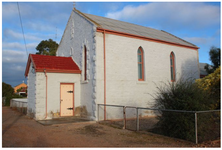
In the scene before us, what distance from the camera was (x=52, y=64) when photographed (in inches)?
564

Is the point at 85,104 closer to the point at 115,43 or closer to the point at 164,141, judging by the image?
the point at 115,43

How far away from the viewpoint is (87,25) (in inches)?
576

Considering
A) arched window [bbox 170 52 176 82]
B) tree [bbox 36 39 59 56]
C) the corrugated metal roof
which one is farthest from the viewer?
tree [bbox 36 39 59 56]

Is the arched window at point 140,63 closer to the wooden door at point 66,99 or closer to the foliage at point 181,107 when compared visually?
the wooden door at point 66,99

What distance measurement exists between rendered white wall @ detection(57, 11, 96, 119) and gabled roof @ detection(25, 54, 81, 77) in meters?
0.68

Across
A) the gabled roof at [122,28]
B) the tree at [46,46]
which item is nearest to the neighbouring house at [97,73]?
the gabled roof at [122,28]

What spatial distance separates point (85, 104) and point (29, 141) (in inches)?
252

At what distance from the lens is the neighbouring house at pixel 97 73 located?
13414 millimetres

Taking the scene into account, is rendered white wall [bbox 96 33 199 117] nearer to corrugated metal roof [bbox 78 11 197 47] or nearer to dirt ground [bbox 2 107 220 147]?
corrugated metal roof [bbox 78 11 197 47]

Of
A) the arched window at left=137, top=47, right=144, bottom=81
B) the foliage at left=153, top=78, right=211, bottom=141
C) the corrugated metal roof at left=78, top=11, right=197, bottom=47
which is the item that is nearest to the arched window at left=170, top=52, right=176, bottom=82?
the corrugated metal roof at left=78, top=11, right=197, bottom=47

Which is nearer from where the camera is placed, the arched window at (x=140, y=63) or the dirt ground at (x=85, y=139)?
the dirt ground at (x=85, y=139)

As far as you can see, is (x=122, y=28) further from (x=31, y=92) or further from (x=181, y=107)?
(x=181, y=107)

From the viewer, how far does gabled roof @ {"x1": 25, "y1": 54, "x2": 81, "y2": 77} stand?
45.0 feet

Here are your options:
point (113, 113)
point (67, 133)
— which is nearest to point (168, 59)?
point (113, 113)
